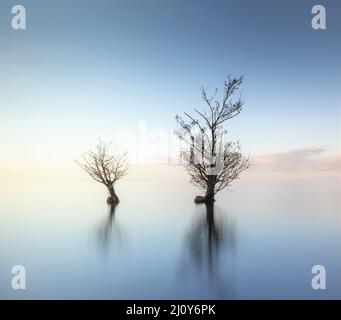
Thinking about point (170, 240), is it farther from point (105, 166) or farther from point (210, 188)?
point (105, 166)

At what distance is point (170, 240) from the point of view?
2293 mm

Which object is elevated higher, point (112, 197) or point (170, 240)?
point (112, 197)

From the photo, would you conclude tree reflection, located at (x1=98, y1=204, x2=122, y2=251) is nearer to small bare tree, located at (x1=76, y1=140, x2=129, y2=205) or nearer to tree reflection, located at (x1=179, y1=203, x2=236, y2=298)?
small bare tree, located at (x1=76, y1=140, x2=129, y2=205)

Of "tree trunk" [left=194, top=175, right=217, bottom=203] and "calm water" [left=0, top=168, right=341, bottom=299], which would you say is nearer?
"calm water" [left=0, top=168, right=341, bottom=299]

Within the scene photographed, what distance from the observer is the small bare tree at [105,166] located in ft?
7.67

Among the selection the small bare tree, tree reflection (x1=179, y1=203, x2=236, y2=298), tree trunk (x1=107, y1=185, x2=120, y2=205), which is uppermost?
the small bare tree

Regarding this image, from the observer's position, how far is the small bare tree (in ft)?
7.67

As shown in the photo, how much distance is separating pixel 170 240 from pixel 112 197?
A: 42cm

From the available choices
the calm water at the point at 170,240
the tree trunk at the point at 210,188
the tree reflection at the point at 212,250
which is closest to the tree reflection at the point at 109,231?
the calm water at the point at 170,240

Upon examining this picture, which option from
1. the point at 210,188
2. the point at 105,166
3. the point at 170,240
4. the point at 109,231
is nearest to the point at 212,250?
the point at 170,240

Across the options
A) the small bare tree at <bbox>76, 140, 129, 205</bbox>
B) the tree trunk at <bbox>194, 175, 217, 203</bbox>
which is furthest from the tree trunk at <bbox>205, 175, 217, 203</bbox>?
the small bare tree at <bbox>76, 140, 129, 205</bbox>

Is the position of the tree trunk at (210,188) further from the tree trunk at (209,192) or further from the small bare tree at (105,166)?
the small bare tree at (105,166)
